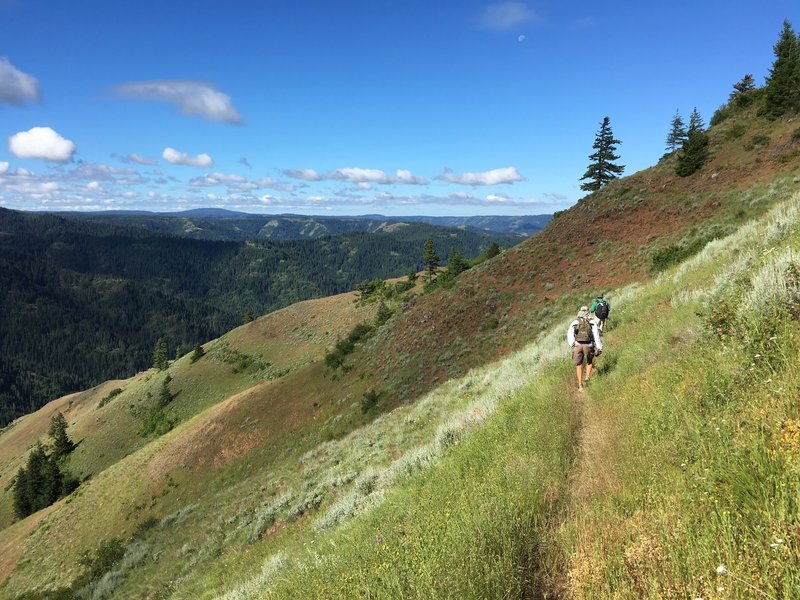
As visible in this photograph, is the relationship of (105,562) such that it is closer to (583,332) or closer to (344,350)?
(344,350)

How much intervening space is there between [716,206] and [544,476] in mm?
29145

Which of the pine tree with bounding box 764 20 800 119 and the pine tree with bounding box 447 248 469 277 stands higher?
the pine tree with bounding box 764 20 800 119

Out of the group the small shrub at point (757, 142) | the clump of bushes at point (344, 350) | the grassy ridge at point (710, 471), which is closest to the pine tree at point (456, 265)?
the clump of bushes at point (344, 350)

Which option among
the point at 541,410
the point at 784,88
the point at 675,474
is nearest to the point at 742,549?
the point at 675,474

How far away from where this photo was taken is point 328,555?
534 cm

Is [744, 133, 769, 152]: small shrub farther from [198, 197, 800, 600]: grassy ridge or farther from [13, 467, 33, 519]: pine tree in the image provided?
[13, 467, 33, 519]: pine tree

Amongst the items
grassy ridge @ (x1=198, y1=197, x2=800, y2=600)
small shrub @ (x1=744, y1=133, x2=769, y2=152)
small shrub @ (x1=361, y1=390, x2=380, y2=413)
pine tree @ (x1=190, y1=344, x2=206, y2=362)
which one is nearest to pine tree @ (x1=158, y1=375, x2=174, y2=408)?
pine tree @ (x1=190, y1=344, x2=206, y2=362)

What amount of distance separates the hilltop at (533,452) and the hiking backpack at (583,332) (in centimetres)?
82

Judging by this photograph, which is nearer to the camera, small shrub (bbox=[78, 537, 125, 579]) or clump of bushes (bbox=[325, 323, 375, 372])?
small shrub (bbox=[78, 537, 125, 579])

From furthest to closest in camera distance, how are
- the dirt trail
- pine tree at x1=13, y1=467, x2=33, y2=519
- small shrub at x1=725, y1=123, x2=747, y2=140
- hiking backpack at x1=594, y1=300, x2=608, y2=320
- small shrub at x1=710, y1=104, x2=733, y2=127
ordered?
pine tree at x1=13, y1=467, x2=33, y2=519 < small shrub at x1=710, y1=104, x2=733, y2=127 < small shrub at x1=725, y1=123, x2=747, y2=140 < hiking backpack at x1=594, y1=300, x2=608, y2=320 < the dirt trail

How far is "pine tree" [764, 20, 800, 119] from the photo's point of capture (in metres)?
30.2

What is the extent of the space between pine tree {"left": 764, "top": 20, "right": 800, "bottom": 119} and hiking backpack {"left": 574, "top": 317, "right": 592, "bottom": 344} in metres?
35.3

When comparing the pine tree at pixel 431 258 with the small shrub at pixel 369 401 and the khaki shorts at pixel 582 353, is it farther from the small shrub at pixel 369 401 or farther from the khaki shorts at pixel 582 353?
the khaki shorts at pixel 582 353

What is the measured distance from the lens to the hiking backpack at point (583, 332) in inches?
360
